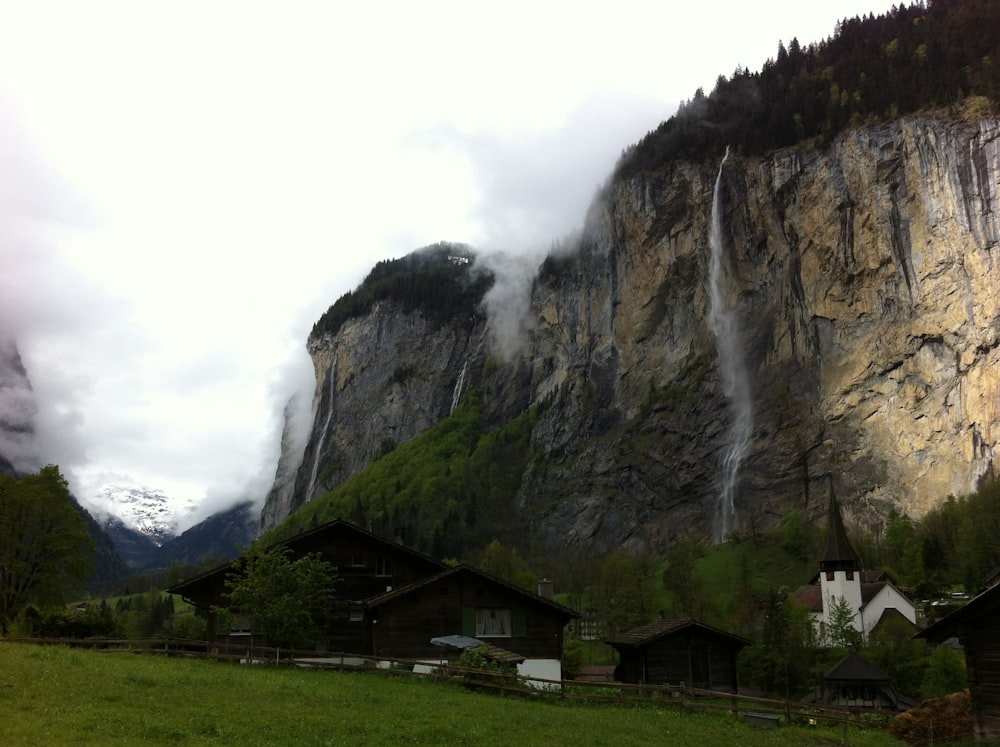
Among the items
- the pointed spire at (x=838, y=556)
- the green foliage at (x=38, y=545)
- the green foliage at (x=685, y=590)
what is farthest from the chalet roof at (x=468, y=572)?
the pointed spire at (x=838, y=556)

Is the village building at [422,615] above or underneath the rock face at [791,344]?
underneath

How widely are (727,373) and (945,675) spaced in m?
87.8

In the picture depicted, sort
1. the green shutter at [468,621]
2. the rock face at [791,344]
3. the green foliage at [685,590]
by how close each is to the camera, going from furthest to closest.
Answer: the rock face at [791,344] < the green foliage at [685,590] < the green shutter at [468,621]

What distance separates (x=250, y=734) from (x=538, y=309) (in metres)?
175

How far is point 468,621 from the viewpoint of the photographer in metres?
41.5

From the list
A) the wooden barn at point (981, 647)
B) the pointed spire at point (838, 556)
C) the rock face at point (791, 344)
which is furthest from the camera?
the rock face at point (791, 344)

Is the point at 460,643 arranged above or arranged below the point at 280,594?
below

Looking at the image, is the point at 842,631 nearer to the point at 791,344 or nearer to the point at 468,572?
the point at 468,572

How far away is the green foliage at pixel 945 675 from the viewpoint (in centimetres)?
5038

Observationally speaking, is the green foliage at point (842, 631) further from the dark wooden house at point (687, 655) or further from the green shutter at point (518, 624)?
the green shutter at point (518, 624)

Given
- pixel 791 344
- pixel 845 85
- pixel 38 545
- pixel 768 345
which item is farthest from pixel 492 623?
pixel 845 85

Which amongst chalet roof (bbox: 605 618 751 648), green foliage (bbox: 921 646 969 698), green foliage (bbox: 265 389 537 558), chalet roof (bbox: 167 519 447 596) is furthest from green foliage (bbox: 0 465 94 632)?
green foliage (bbox: 265 389 537 558)

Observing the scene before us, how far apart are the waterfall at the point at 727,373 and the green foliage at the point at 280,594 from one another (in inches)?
3625

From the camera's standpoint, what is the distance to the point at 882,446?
112 meters
